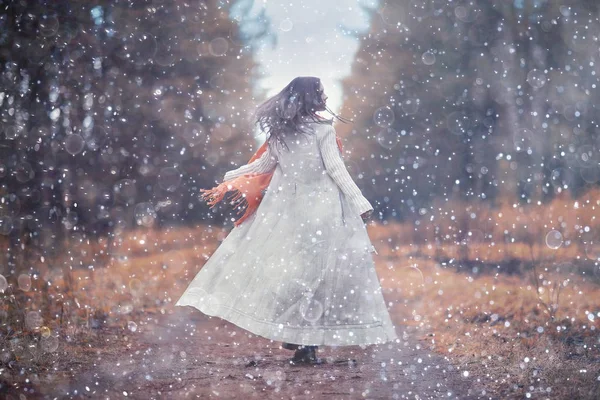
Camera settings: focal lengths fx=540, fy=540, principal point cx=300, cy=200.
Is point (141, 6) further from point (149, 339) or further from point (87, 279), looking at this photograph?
point (149, 339)

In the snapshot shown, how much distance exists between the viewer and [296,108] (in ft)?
13.1

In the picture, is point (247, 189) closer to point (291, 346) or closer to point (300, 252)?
point (300, 252)

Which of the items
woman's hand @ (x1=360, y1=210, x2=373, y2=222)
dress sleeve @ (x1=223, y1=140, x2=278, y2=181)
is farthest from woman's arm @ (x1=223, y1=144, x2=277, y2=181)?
woman's hand @ (x1=360, y1=210, x2=373, y2=222)

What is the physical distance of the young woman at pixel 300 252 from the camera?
3.72 meters

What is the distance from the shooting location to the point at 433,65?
481cm

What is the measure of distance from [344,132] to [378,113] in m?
0.41

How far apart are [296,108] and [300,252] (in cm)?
106

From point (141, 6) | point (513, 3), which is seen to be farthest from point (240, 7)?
point (513, 3)

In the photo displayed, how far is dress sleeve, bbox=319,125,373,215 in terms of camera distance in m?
3.81

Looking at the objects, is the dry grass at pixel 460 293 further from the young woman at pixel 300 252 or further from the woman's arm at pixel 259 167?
the woman's arm at pixel 259 167

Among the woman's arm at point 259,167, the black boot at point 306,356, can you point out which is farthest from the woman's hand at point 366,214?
the black boot at point 306,356

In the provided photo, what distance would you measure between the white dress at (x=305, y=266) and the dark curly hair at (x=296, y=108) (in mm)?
60

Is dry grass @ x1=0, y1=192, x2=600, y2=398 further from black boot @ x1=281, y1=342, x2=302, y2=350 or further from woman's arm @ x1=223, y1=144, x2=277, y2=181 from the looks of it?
woman's arm @ x1=223, y1=144, x2=277, y2=181

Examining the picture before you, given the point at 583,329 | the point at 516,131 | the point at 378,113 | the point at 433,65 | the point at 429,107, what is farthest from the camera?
the point at 378,113
